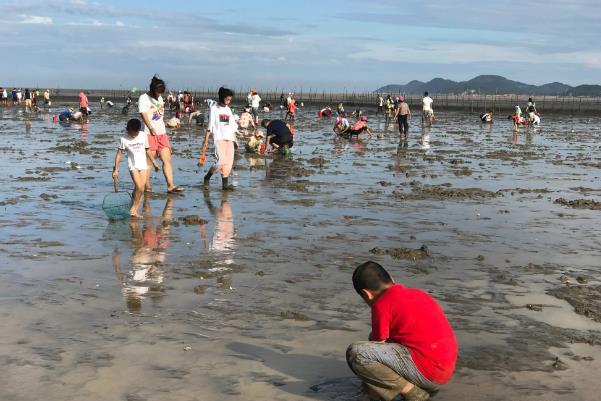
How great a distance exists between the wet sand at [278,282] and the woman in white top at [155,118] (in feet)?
2.43

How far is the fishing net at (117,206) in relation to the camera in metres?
10.1

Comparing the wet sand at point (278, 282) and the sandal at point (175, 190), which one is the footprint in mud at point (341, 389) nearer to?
the wet sand at point (278, 282)

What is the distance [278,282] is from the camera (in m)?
7.09

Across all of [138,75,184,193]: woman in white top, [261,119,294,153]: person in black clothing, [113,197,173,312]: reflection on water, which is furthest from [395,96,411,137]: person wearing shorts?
[113,197,173,312]: reflection on water

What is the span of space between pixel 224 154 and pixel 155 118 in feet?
4.73

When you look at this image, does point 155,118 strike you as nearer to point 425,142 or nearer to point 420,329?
point 420,329

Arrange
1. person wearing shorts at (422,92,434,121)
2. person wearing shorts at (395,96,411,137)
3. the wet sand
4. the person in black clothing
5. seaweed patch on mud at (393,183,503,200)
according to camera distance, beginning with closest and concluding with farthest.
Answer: the wet sand, seaweed patch on mud at (393,183,503,200), the person in black clothing, person wearing shorts at (395,96,411,137), person wearing shorts at (422,92,434,121)

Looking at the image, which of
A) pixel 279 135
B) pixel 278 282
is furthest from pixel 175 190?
pixel 279 135

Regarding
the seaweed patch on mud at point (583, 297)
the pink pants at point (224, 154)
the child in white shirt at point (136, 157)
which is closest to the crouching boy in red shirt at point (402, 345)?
the seaweed patch on mud at point (583, 297)

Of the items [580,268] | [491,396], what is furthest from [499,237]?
[491,396]

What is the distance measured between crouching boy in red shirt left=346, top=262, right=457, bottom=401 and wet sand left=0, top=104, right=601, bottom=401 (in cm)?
26

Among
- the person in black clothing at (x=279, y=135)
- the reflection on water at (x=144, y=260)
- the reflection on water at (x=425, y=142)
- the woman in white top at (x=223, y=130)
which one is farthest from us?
the reflection on water at (x=425, y=142)

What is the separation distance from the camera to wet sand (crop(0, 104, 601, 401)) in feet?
16.0

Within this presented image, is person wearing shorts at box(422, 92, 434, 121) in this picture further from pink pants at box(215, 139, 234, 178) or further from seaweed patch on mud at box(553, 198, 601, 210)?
pink pants at box(215, 139, 234, 178)
